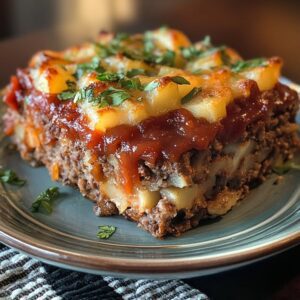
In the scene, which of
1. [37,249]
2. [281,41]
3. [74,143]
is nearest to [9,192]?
[74,143]

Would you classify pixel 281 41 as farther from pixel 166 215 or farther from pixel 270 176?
pixel 166 215

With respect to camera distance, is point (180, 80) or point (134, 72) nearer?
point (180, 80)

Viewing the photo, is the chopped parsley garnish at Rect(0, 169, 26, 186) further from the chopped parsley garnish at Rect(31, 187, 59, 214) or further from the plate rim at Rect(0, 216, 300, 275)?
the plate rim at Rect(0, 216, 300, 275)

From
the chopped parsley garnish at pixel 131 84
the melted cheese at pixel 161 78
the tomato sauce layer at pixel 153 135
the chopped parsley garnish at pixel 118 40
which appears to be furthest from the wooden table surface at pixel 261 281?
the chopped parsley garnish at pixel 118 40

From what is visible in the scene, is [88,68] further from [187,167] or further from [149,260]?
[149,260]

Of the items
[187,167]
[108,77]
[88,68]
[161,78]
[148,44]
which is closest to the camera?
[187,167]

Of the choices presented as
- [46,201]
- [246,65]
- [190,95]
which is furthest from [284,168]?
[46,201]

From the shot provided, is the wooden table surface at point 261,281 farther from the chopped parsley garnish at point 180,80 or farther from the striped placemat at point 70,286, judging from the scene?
the chopped parsley garnish at point 180,80
